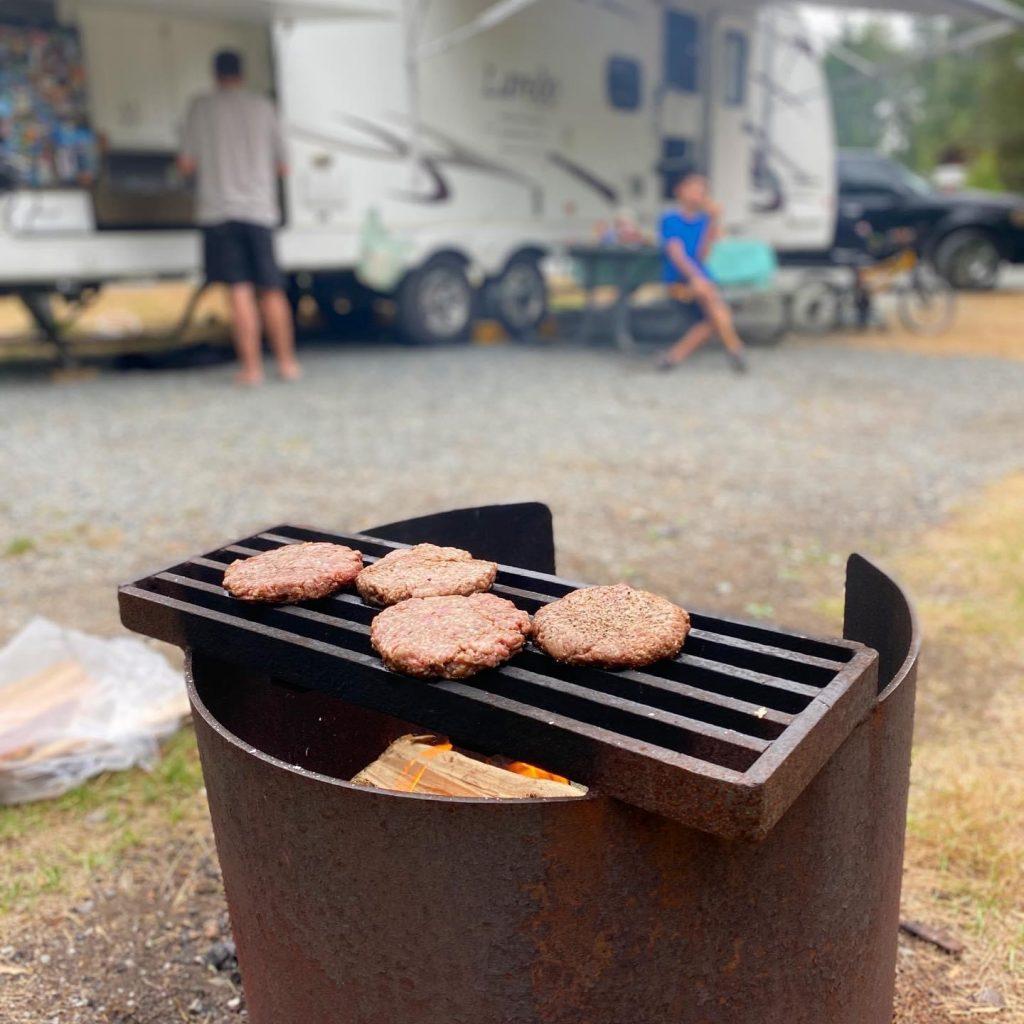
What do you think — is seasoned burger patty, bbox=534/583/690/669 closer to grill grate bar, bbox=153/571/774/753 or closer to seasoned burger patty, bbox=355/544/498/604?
grill grate bar, bbox=153/571/774/753

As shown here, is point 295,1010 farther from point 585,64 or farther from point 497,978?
point 585,64

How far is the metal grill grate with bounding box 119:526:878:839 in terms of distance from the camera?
111 centimetres

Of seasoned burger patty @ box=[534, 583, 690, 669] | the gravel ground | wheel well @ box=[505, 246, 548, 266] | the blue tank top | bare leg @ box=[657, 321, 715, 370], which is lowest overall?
the gravel ground

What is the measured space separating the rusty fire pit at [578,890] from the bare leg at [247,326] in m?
6.64

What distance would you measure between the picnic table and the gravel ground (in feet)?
3.23

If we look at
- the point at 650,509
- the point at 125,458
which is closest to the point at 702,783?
the point at 650,509

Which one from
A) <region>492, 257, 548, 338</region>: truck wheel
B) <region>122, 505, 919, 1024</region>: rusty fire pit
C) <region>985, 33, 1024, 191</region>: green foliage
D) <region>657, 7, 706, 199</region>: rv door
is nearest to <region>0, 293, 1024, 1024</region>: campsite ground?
<region>492, 257, 548, 338</region>: truck wheel

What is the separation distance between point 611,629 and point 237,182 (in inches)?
271

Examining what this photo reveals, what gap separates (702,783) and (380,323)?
10.3 m

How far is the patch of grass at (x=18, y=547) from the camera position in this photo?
4.28 meters

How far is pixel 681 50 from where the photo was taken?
11234 mm

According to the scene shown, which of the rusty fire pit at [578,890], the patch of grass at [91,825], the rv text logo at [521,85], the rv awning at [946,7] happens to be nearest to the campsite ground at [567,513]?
the patch of grass at [91,825]

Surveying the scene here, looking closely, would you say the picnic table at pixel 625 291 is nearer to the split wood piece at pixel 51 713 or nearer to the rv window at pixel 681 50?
the rv window at pixel 681 50

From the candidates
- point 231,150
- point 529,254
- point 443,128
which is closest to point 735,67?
point 529,254
